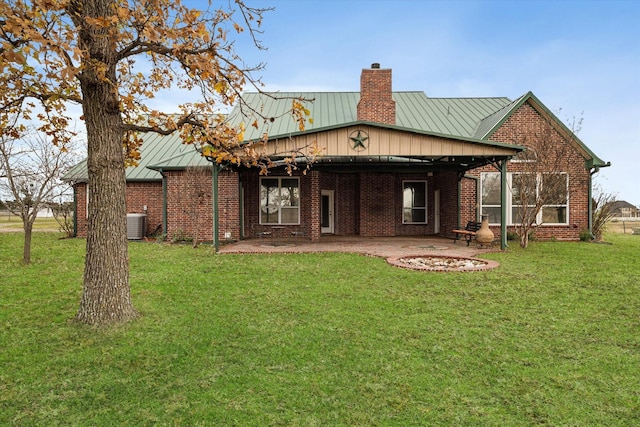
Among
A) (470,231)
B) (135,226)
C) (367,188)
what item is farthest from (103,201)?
(367,188)

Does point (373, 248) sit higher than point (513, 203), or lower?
lower

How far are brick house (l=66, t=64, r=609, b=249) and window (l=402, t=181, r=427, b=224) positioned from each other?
0.04 metres

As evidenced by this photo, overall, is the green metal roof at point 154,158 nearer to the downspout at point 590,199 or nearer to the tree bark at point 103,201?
the tree bark at point 103,201

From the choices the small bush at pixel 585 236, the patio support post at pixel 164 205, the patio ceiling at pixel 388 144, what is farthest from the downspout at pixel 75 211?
the small bush at pixel 585 236

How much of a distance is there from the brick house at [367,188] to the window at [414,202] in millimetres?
44

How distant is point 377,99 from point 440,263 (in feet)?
30.0

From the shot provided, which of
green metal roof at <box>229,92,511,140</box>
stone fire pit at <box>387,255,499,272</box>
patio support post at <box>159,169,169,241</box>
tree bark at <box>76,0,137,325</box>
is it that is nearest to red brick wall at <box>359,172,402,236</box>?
green metal roof at <box>229,92,511,140</box>

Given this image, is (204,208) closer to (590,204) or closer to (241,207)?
(241,207)

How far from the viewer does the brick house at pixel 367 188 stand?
547 inches

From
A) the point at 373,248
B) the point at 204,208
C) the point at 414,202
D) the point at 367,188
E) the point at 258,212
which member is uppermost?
the point at 367,188

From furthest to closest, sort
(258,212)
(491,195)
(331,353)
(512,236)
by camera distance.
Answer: (258,212) < (491,195) < (512,236) < (331,353)

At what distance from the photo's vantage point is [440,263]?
9367mm

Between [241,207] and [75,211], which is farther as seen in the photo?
[75,211]

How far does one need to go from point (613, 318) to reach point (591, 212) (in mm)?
10946
